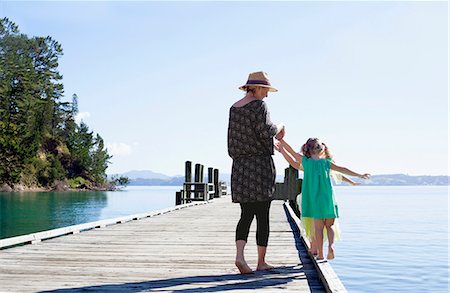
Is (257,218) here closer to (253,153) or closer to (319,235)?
(253,153)

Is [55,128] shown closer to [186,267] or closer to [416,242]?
[416,242]

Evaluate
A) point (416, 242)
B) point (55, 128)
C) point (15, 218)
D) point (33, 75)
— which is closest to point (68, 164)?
point (55, 128)

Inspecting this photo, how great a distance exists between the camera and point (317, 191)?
217 inches

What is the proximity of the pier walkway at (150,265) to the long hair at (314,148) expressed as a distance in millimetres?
1148

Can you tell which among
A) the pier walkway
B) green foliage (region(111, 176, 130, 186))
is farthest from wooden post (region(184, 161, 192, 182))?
green foliage (region(111, 176, 130, 186))

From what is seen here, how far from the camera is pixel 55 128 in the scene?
83.9m

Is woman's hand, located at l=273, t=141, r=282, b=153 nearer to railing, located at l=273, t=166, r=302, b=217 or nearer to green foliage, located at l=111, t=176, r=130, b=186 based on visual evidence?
railing, located at l=273, t=166, r=302, b=217

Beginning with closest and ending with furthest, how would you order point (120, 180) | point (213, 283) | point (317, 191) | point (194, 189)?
point (213, 283), point (317, 191), point (194, 189), point (120, 180)

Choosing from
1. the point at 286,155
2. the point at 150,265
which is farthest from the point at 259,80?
the point at 150,265

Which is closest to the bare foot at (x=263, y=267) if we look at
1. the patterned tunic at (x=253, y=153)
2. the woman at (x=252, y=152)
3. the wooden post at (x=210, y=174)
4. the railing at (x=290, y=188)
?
the woman at (x=252, y=152)

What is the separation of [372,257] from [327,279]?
48.0 feet

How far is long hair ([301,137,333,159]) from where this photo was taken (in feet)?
18.3

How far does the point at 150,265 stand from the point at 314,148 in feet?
6.77

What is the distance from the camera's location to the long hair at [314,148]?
5570 mm
